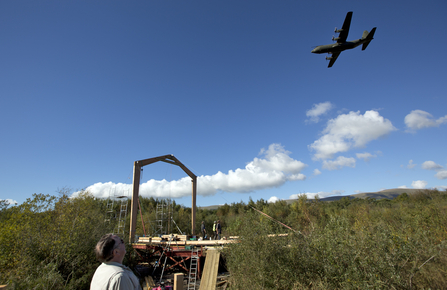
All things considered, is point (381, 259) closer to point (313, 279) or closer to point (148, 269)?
point (313, 279)

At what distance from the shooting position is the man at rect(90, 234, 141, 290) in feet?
5.93

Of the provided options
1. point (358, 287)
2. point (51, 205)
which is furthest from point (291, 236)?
point (51, 205)

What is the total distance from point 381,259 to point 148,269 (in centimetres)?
1447

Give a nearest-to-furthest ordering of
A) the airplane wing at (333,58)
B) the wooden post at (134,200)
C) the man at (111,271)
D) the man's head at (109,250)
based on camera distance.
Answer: the man at (111,271) → the man's head at (109,250) → the airplane wing at (333,58) → the wooden post at (134,200)

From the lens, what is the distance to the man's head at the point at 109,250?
1945 mm

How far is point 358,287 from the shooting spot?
17.6 feet

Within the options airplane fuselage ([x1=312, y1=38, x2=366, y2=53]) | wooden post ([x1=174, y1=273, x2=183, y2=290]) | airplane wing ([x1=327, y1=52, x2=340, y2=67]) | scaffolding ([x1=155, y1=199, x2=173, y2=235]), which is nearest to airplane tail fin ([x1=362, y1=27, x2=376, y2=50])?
airplane fuselage ([x1=312, y1=38, x2=366, y2=53])

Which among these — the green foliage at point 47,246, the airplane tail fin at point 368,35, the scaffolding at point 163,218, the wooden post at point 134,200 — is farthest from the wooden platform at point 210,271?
the airplane tail fin at point 368,35

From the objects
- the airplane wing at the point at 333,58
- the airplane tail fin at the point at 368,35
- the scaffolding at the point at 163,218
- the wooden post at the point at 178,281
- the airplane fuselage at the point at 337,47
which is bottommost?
the wooden post at the point at 178,281

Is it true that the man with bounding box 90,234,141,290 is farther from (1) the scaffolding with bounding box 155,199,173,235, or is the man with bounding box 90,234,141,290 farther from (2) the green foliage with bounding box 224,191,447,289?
(1) the scaffolding with bounding box 155,199,173,235

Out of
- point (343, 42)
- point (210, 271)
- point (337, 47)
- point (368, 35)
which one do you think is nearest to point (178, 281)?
point (210, 271)

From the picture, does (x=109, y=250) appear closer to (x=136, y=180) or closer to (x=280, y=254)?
(x=280, y=254)

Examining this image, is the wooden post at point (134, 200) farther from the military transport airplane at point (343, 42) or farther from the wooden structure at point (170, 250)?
the military transport airplane at point (343, 42)

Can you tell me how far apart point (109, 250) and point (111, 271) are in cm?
19
